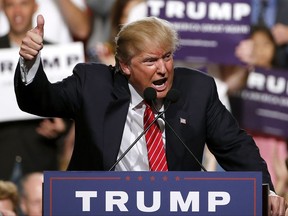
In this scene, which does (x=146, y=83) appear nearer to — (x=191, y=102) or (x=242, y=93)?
(x=191, y=102)

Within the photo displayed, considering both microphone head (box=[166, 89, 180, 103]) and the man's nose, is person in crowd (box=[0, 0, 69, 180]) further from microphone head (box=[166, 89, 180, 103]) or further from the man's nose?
microphone head (box=[166, 89, 180, 103])

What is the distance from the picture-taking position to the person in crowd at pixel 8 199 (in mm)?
6020

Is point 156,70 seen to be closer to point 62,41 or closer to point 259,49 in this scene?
point 62,41

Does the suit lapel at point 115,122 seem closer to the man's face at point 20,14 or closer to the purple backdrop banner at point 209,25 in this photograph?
the man's face at point 20,14

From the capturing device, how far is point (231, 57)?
23.4 ft

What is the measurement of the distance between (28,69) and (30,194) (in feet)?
10.7

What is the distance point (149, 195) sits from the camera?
3.39 metres

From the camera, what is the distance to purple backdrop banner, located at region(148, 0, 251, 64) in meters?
7.07

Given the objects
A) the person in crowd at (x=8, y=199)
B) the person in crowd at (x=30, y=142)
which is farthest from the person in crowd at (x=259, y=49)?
the person in crowd at (x=8, y=199)

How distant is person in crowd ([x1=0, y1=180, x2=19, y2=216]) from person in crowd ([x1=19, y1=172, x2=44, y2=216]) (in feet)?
1.01

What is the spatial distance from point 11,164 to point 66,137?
425 millimetres

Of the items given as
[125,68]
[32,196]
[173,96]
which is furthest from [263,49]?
[173,96]

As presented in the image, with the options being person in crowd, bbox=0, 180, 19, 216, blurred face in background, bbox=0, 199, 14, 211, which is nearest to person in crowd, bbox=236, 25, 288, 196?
person in crowd, bbox=0, 180, 19, 216

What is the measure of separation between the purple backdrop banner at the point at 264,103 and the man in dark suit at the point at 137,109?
3.15 metres
